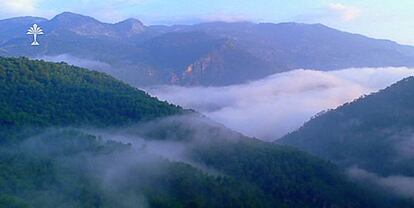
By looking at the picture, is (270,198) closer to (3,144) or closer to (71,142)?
(71,142)

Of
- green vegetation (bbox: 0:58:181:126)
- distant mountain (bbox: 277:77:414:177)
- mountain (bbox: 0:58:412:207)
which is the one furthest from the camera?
distant mountain (bbox: 277:77:414:177)

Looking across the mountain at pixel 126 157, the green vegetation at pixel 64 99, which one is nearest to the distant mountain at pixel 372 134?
the mountain at pixel 126 157

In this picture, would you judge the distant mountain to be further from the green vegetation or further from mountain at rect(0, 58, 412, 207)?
the green vegetation

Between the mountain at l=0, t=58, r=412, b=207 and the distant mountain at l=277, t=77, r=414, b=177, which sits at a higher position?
the mountain at l=0, t=58, r=412, b=207

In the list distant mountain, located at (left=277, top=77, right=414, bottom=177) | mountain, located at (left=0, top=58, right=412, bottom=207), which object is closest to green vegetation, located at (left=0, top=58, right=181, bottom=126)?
mountain, located at (left=0, top=58, right=412, bottom=207)

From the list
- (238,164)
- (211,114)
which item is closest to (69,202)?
(238,164)

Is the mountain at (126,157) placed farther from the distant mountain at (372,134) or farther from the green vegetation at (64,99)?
the distant mountain at (372,134)
